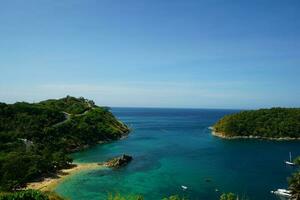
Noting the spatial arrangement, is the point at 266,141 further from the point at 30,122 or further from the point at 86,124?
the point at 30,122

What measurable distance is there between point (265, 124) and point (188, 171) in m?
86.3

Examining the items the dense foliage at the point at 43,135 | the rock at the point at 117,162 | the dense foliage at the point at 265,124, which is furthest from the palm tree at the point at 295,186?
the dense foliage at the point at 265,124

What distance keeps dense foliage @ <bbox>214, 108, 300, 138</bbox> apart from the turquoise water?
15.9 m

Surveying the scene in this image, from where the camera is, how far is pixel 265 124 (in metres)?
160

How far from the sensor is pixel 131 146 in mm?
130875

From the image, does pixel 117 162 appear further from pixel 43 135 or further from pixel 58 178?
pixel 43 135

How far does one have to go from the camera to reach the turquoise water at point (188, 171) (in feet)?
223

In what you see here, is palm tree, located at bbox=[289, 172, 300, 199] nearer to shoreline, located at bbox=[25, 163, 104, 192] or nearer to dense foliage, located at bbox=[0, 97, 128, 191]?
shoreline, located at bbox=[25, 163, 104, 192]

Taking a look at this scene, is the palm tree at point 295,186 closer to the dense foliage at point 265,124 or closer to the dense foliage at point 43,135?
the dense foliage at point 43,135

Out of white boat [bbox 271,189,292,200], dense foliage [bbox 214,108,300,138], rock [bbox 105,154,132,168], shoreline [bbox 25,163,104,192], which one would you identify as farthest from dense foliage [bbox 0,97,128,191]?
dense foliage [bbox 214,108,300,138]

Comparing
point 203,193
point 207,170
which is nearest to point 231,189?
point 203,193

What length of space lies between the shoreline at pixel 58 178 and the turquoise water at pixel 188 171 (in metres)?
2.18

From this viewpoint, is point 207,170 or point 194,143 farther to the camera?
point 194,143

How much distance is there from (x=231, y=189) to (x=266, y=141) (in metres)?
86.0
